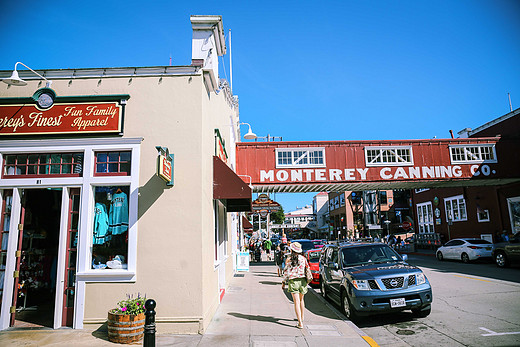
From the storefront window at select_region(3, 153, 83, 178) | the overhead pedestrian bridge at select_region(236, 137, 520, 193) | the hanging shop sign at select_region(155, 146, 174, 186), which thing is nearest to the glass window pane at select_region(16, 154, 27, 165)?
the storefront window at select_region(3, 153, 83, 178)

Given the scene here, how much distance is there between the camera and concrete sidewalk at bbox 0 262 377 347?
584 cm

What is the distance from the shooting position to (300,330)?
670 centimetres

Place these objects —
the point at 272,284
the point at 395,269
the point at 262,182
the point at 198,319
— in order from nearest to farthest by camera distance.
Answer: the point at 198,319
the point at 395,269
the point at 272,284
the point at 262,182

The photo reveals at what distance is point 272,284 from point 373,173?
894cm

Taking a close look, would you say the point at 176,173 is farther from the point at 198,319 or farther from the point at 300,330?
the point at 300,330

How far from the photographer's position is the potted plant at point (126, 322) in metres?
5.70

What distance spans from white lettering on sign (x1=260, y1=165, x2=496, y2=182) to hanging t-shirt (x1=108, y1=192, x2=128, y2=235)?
11577 mm

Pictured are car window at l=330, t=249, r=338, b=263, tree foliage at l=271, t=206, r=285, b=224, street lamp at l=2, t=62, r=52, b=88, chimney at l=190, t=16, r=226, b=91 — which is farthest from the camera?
tree foliage at l=271, t=206, r=285, b=224

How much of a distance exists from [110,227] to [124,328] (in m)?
2.02

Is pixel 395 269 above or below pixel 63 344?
above

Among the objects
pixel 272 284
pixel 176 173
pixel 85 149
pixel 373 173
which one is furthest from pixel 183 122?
pixel 373 173

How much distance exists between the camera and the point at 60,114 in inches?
277

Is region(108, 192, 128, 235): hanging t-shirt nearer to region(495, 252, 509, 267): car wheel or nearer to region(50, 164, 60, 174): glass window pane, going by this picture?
region(50, 164, 60, 174): glass window pane

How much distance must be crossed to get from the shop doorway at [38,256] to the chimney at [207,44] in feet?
14.0
